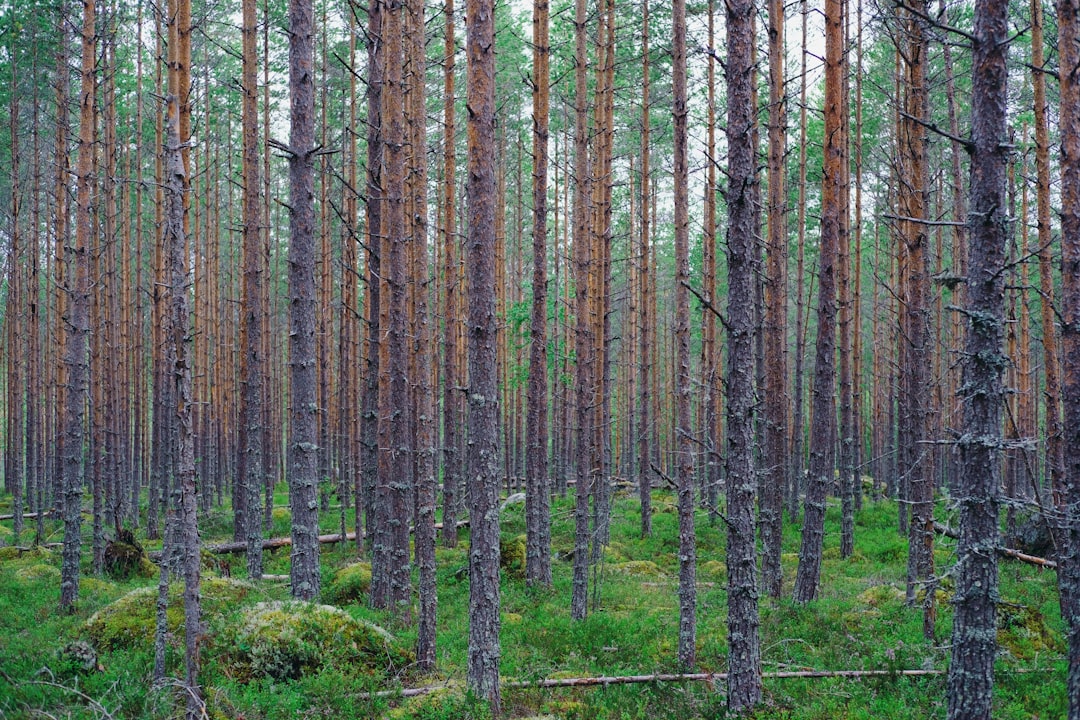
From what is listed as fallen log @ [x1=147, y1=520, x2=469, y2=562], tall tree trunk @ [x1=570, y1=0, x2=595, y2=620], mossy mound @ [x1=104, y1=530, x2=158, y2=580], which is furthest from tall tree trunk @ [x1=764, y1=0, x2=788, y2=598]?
mossy mound @ [x1=104, y1=530, x2=158, y2=580]

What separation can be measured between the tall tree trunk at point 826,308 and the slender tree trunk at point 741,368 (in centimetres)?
418

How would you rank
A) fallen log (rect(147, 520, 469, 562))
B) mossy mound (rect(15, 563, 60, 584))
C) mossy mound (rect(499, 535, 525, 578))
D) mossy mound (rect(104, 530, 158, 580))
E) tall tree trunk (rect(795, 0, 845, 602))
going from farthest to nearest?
fallen log (rect(147, 520, 469, 562)), mossy mound (rect(104, 530, 158, 580)), mossy mound (rect(499, 535, 525, 578)), mossy mound (rect(15, 563, 60, 584)), tall tree trunk (rect(795, 0, 845, 602))

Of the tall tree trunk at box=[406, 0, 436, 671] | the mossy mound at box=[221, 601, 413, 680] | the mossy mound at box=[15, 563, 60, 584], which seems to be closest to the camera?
the mossy mound at box=[221, 601, 413, 680]

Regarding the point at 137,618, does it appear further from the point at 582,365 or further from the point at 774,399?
the point at 774,399

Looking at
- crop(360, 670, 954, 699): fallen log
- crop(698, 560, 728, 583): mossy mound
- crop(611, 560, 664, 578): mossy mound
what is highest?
crop(360, 670, 954, 699): fallen log

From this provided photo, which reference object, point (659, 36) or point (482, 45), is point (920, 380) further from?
point (659, 36)

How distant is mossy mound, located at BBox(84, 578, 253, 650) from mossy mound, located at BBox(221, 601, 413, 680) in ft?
2.37

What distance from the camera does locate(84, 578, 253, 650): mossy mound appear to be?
27.1 feet

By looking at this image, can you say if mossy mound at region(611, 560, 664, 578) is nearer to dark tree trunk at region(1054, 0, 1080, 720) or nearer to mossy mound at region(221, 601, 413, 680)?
mossy mound at region(221, 601, 413, 680)

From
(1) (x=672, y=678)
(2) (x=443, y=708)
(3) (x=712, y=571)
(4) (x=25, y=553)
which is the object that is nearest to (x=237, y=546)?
(4) (x=25, y=553)

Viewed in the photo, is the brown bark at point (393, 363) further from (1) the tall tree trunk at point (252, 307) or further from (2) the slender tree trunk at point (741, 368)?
(2) the slender tree trunk at point (741, 368)

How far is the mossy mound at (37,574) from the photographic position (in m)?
13.1

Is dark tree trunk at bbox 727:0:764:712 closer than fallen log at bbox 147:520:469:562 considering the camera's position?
Yes

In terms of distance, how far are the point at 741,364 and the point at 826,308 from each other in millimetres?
4564
